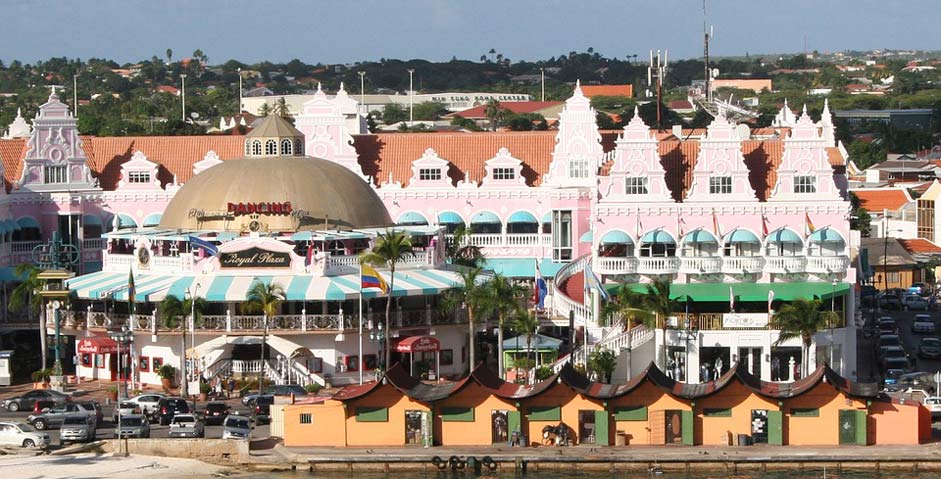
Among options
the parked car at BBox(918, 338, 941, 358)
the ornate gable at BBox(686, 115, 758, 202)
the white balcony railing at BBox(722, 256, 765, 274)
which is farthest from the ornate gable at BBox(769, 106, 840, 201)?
the parked car at BBox(918, 338, 941, 358)

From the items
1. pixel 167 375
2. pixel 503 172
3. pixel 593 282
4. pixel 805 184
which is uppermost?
pixel 503 172

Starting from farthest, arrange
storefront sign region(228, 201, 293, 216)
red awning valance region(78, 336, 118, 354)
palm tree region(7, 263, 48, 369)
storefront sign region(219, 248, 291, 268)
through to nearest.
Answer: storefront sign region(228, 201, 293, 216) → palm tree region(7, 263, 48, 369) → storefront sign region(219, 248, 291, 268) → red awning valance region(78, 336, 118, 354)

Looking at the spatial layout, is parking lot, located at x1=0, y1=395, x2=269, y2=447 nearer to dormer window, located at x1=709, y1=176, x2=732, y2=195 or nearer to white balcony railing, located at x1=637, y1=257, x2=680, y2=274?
white balcony railing, located at x1=637, y1=257, x2=680, y2=274

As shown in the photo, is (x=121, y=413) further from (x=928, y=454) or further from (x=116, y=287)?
(x=928, y=454)

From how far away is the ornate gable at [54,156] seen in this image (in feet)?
438

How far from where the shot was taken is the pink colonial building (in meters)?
111

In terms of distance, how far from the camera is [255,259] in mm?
114812

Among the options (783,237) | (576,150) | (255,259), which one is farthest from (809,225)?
(255,259)

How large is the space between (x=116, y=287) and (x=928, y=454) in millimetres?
43883

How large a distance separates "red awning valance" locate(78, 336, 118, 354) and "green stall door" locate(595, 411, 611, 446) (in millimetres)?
29611

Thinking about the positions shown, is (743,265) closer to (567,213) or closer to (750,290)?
(750,290)

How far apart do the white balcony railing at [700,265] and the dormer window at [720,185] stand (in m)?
4.73

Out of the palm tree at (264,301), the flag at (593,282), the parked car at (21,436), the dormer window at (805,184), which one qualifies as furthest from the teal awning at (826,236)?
the parked car at (21,436)

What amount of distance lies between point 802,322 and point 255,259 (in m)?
27.6
